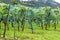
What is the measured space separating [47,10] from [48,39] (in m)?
20.3

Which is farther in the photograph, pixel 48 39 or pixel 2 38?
pixel 48 39

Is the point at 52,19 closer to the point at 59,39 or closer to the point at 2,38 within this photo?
the point at 59,39

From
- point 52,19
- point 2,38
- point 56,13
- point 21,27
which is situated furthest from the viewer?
point 56,13

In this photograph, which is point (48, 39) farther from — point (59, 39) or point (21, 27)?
point (21, 27)

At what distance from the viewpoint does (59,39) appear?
163ft

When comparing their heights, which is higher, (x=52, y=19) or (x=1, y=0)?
(x=1, y=0)

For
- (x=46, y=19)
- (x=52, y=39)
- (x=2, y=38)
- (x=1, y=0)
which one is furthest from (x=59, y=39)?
(x=1, y=0)

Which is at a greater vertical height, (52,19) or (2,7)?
(2,7)

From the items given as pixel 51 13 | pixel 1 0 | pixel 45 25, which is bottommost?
pixel 45 25

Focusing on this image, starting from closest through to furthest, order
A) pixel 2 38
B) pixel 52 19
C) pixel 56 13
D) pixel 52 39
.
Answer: pixel 2 38 → pixel 52 39 → pixel 52 19 → pixel 56 13

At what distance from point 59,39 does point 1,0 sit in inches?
926

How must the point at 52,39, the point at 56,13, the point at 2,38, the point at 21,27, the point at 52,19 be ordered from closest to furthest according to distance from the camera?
the point at 2,38 < the point at 52,39 < the point at 21,27 < the point at 52,19 < the point at 56,13

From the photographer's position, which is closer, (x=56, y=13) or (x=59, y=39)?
(x=59, y=39)

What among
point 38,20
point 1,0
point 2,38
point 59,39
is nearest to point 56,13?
point 38,20
